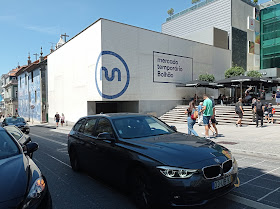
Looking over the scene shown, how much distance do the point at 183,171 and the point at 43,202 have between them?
70.0 inches

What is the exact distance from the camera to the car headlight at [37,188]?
2.60m

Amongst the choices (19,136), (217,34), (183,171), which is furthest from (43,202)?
(217,34)

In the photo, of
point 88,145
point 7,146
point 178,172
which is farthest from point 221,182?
point 7,146

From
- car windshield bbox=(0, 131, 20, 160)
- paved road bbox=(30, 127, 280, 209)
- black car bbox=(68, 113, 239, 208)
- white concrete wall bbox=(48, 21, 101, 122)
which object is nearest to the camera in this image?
black car bbox=(68, 113, 239, 208)

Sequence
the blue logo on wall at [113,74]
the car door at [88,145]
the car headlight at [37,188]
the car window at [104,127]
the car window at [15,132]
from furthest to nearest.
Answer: the blue logo on wall at [113,74] < the car window at [15,132] < the car door at [88,145] < the car window at [104,127] < the car headlight at [37,188]

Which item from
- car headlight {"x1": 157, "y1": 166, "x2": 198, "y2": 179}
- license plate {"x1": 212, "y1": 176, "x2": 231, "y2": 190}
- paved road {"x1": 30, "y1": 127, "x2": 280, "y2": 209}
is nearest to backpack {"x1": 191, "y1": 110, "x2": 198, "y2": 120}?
paved road {"x1": 30, "y1": 127, "x2": 280, "y2": 209}

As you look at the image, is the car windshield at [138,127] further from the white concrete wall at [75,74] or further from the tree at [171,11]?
the tree at [171,11]

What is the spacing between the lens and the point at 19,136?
7594 millimetres

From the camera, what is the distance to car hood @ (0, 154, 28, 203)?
2459 mm

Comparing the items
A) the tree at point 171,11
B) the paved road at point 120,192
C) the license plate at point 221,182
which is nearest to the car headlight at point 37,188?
the paved road at point 120,192

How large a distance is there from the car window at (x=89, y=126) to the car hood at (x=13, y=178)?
200cm

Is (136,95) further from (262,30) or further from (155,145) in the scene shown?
(262,30)

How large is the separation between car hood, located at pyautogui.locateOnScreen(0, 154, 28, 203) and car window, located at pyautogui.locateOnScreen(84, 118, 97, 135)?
200 centimetres

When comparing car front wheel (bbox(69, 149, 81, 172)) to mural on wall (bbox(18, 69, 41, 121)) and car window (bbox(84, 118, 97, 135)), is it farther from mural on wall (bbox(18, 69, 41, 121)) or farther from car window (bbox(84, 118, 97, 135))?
mural on wall (bbox(18, 69, 41, 121))
